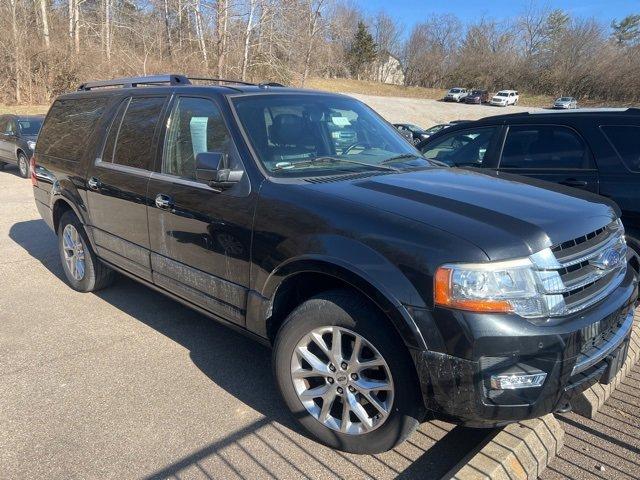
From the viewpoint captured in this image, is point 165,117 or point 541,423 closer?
point 541,423

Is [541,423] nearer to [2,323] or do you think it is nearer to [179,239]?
[179,239]

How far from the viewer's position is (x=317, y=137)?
11.8 feet

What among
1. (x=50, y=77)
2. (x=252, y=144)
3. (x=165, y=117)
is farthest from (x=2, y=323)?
(x=50, y=77)

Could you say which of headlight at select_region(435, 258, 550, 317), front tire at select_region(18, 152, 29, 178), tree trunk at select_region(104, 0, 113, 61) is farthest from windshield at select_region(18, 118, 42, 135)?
tree trunk at select_region(104, 0, 113, 61)

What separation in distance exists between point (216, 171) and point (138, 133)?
4.50 feet

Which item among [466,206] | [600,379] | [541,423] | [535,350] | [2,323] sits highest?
[466,206]

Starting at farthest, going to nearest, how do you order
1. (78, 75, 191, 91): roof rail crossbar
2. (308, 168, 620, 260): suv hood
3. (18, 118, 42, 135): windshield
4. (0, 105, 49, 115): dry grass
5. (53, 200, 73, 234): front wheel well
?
(0, 105, 49, 115): dry grass, (18, 118, 42, 135): windshield, (53, 200, 73, 234): front wheel well, (78, 75, 191, 91): roof rail crossbar, (308, 168, 620, 260): suv hood

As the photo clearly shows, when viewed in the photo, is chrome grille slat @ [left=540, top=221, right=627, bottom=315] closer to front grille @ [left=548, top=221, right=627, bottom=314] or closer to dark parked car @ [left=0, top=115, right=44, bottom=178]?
front grille @ [left=548, top=221, right=627, bottom=314]

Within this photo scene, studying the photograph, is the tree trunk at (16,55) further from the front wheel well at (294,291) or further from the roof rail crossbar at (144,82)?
the front wheel well at (294,291)

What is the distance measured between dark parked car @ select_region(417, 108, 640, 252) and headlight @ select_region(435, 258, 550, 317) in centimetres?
269

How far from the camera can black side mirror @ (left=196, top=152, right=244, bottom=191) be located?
3.04 metres

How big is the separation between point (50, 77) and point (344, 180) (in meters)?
29.9

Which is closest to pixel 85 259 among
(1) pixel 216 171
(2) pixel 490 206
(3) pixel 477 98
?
(1) pixel 216 171

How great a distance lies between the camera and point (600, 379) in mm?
2533
